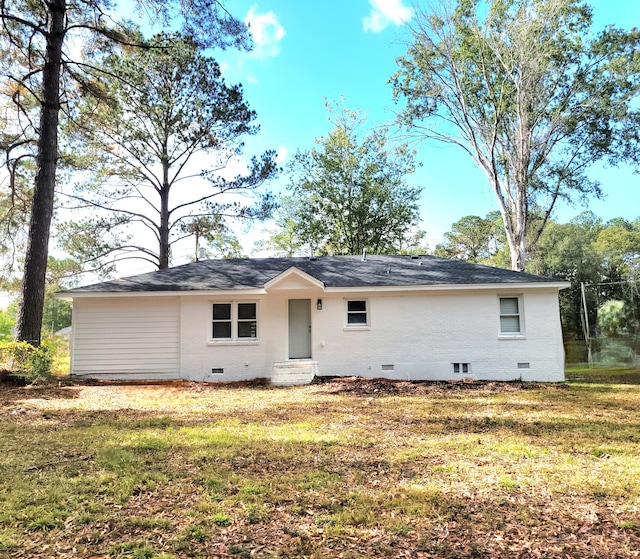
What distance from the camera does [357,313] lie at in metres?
12.0

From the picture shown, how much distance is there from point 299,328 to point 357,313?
180cm

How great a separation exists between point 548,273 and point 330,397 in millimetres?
24021

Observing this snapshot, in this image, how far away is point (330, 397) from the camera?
8.91 m

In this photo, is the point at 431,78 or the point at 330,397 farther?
the point at 431,78

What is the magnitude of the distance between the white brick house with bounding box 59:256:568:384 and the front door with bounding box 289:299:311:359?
0.16m

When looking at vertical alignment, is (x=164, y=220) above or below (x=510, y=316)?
above

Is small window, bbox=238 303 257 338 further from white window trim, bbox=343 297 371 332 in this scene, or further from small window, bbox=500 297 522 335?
small window, bbox=500 297 522 335

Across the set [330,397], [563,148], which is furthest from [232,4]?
[563,148]

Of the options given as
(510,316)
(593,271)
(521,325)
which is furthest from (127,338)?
(593,271)

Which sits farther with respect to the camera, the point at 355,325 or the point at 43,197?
the point at 355,325

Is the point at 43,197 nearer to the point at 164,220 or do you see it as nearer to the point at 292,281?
the point at 292,281

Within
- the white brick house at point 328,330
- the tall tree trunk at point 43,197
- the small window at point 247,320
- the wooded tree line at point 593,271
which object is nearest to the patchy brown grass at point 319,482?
the tall tree trunk at point 43,197

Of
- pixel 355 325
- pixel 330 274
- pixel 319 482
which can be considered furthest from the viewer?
pixel 330 274

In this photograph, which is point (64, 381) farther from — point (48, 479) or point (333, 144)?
point (333, 144)
